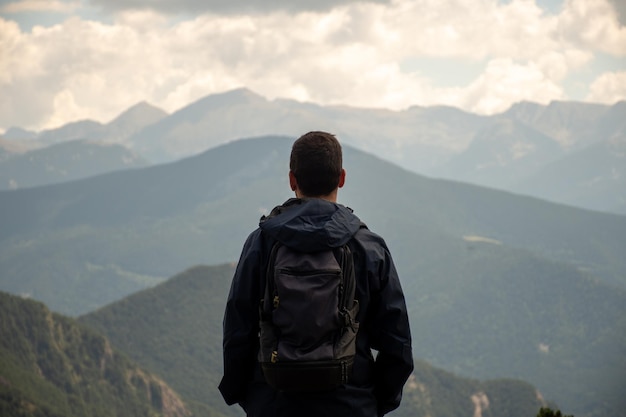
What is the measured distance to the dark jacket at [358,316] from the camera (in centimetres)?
716

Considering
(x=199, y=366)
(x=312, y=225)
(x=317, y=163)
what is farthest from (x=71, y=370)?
(x=312, y=225)

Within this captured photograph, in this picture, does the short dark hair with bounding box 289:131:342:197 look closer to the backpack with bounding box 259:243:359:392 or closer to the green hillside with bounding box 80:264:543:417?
the backpack with bounding box 259:243:359:392

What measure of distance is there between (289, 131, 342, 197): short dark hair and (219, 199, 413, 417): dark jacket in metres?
0.20

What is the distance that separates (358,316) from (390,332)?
304mm

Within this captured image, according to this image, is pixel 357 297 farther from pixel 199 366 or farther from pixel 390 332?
pixel 199 366

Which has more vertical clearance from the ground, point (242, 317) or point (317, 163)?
point (317, 163)

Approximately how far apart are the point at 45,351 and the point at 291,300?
403 feet

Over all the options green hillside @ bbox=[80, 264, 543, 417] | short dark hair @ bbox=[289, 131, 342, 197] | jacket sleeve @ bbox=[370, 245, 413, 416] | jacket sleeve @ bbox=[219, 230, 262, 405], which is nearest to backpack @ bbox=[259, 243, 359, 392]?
jacket sleeve @ bbox=[219, 230, 262, 405]

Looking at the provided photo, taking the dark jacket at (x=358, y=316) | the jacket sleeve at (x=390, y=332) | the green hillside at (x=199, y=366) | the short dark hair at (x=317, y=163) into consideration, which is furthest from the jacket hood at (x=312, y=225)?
the green hillside at (x=199, y=366)

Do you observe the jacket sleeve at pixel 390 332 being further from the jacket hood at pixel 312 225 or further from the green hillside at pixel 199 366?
the green hillside at pixel 199 366

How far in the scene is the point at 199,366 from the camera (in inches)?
6619

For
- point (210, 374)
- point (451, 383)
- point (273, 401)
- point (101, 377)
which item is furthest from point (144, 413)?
point (273, 401)

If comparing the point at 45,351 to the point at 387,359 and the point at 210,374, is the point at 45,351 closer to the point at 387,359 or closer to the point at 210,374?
the point at 210,374

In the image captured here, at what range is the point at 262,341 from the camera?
7078 millimetres
